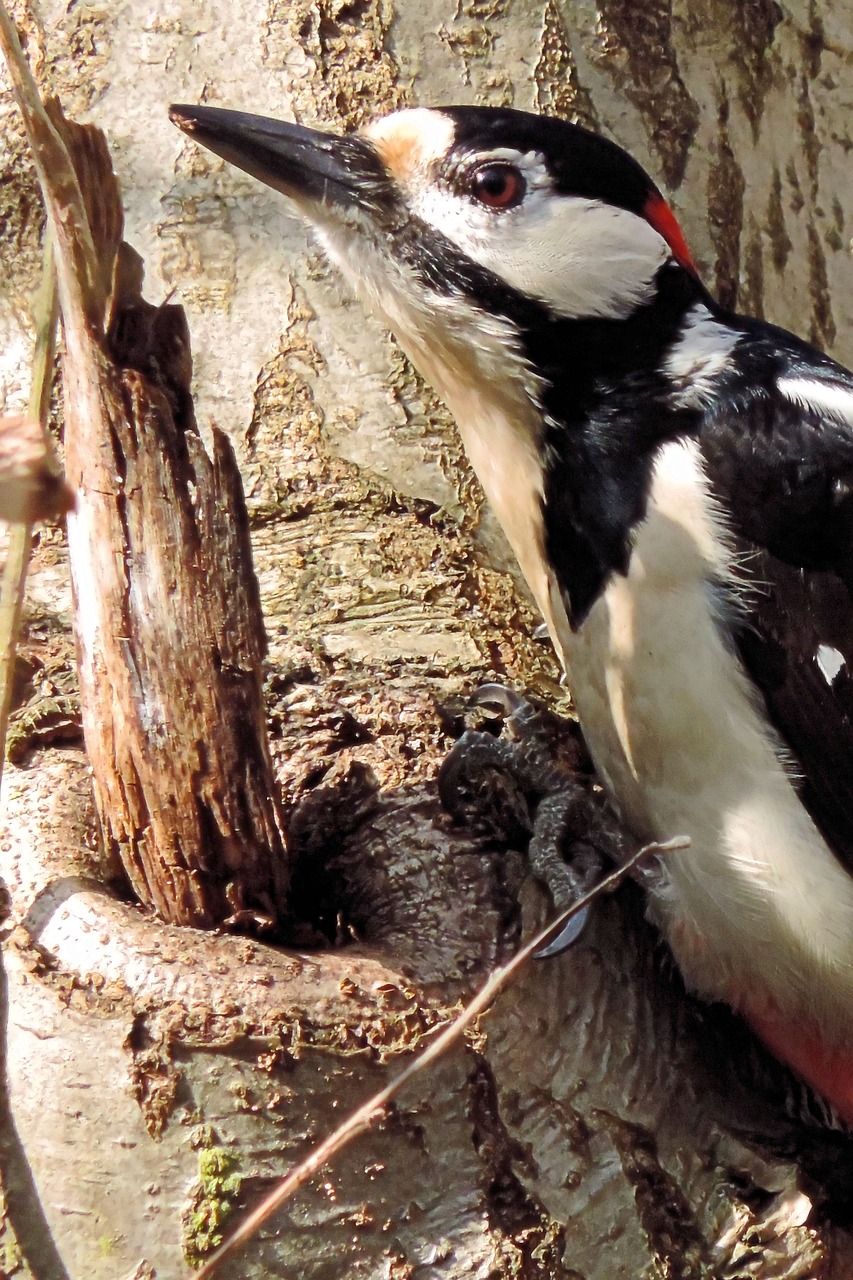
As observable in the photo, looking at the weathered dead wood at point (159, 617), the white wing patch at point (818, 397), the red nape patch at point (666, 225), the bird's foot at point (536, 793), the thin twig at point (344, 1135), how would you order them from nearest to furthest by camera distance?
1. the thin twig at point (344, 1135)
2. the weathered dead wood at point (159, 617)
3. the bird's foot at point (536, 793)
4. the white wing patch at point (818, 397)
5. the red nape patch at point (666, 225)

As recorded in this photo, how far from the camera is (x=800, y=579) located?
1888 mm

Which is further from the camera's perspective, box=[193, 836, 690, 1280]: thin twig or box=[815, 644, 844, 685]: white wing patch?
box=[815, 644, 844, 685]: white wing patch

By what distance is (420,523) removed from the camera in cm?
228

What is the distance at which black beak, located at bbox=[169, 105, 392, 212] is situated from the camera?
1972mm

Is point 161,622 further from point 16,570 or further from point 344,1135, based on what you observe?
point 344,1135

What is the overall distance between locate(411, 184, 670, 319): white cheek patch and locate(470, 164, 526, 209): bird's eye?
12mm

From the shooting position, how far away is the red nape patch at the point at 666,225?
82.7 inches

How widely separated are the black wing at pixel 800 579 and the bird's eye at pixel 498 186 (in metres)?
0.48

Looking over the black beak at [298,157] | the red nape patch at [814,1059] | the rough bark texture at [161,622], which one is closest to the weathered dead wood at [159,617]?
the rough bark texture at [161,622]

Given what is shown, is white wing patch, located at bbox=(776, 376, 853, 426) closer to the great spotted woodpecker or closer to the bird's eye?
the great spotted woodpecker

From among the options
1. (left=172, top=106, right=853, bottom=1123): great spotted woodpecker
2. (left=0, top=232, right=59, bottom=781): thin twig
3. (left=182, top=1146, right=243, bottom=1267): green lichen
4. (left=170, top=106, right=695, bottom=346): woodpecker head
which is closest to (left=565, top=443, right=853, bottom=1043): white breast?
(left=172, top=106, right=853, bottom=1123): great spotted woodpecker

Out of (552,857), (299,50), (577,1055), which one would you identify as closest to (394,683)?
(552,857)

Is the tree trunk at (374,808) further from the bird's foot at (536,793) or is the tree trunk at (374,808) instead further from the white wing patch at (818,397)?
the white wing patch at (818,397)

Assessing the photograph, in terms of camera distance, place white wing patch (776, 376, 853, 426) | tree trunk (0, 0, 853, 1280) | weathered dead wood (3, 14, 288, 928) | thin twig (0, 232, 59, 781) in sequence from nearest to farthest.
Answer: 1. thin twig (0, 232, 59, 781)
2. tree trunk (0, 0, 853, 1280)
3. weathered dead wood (3, 14, 288, 928)
4. white wing patch (776, 376, 853, 426)
